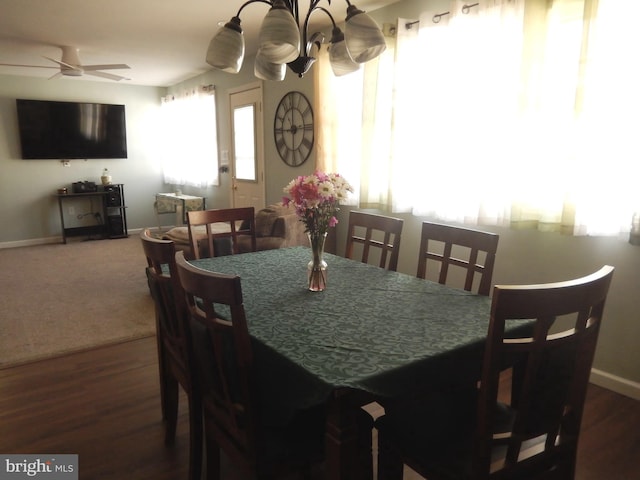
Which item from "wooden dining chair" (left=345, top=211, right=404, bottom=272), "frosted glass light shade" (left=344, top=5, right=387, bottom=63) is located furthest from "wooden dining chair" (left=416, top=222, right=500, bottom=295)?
"frosted glass light shade" (left=344, top=5, right=387, bottom=63)

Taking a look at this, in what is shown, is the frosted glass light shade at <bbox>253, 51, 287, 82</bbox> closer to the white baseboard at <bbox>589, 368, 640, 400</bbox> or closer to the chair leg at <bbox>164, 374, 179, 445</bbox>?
the chair leg at <bbox>164, 374, 179, 445</bbox>

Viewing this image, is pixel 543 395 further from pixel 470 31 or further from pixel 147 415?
pixel 470 31

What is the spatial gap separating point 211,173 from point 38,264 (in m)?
2.46

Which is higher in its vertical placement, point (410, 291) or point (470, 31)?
point (470, 31)

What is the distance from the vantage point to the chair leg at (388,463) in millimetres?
1342

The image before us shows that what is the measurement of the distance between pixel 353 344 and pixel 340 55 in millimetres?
1328

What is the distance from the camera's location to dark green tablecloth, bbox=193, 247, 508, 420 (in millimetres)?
1177

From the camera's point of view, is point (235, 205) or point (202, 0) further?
point (235, 205)

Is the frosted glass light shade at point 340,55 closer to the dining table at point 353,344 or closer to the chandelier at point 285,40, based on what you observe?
the chandelier at point 285,40

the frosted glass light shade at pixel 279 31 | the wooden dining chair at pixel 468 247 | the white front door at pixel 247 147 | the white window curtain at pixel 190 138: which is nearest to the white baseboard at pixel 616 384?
the wooden dining chair at pixel 468 247

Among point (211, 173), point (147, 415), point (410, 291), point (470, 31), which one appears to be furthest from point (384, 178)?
point (211, 173)

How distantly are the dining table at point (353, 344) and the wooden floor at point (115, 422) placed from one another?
75 cm

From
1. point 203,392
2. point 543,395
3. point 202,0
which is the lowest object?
point 203,392

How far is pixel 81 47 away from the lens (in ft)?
15.7
